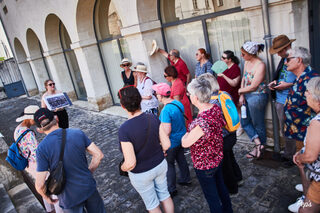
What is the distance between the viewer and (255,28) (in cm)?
392

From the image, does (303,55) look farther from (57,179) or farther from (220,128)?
(57,179)

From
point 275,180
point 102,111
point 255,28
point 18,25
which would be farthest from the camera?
point 18,25

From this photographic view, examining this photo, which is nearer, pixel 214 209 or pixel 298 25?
pixel 214 209

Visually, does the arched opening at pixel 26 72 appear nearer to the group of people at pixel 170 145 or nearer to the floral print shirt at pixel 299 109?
the group of people at pixel 170 145

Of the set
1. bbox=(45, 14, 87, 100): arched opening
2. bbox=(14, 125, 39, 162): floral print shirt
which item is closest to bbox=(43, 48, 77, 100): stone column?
bbox=(45, 14, 87, 100): arched opening

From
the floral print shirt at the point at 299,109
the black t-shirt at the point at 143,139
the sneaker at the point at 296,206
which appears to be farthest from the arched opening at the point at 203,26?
the black t-shirt at the point at 143,139

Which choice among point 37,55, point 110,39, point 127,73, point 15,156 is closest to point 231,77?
point 127,73

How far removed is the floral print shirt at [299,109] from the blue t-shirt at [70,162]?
2441 millimetres

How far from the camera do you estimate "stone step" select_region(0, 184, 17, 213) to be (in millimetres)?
3616

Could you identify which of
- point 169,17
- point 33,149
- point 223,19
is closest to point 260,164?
point 223,19

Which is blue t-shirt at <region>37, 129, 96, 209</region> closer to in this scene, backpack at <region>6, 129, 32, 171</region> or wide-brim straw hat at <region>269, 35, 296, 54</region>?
backpack at <region>6, 129, 32, 171</region>

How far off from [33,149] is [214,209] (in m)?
2.23

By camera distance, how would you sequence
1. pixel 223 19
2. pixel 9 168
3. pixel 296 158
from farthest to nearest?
pixel 223 19 < pixel 9 168 < pixel 296 158

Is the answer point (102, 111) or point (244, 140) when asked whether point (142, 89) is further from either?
point (102, 111)
